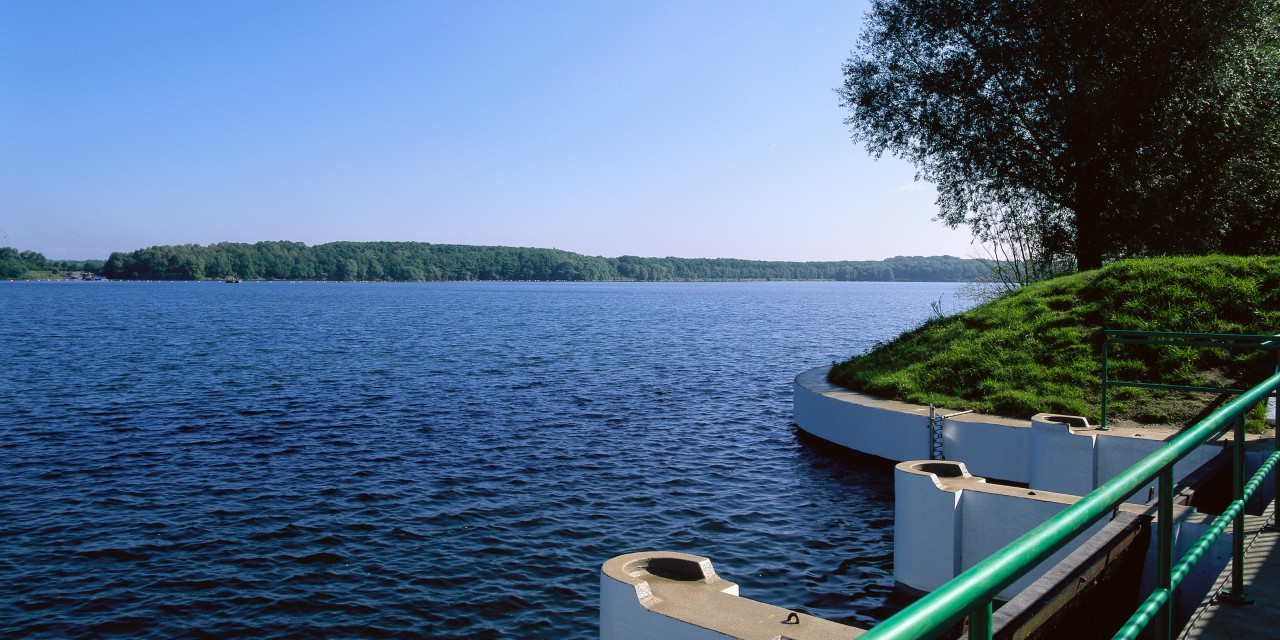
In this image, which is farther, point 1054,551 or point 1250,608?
point 1250,608

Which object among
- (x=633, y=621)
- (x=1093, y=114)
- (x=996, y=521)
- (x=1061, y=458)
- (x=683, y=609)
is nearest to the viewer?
(x=683, y=609)

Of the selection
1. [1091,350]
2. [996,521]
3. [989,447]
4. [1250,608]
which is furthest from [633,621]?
[1091,350]

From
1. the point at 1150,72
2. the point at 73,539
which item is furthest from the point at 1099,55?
the point at 73,539

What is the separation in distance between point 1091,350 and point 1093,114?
8.74 m

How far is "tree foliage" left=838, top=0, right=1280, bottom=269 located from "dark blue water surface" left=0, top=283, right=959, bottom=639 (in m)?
9.99

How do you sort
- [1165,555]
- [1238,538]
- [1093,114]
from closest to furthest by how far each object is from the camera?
[1165,555]
[1238,538]
[1093,114]

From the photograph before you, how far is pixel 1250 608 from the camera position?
4.51 m

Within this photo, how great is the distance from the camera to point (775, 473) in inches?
625

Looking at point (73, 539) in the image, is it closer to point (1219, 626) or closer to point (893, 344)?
point (1219, 626)

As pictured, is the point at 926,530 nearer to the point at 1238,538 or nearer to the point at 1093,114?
the point at 1238,538

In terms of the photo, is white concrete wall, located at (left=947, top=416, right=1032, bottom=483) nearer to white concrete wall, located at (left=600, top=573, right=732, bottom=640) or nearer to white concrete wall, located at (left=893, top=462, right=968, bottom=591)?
white concrete wall, located at (left=893, top=462, right=968, bottom=591)

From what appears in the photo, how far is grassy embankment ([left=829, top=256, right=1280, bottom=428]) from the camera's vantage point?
610 inches

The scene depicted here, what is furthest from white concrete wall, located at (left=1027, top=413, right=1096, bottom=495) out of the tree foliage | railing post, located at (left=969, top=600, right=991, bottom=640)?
the tree foliage

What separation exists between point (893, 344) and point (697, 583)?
52.1ft
